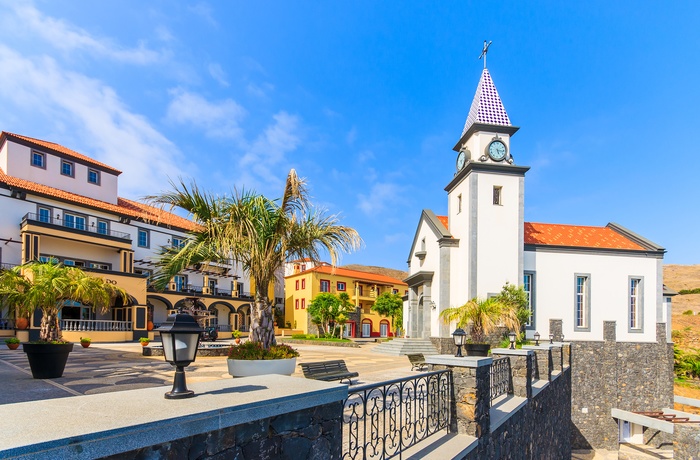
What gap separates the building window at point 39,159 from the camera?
28.3m

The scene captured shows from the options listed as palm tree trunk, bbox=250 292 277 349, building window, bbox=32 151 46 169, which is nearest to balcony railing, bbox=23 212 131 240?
building window, bbox=32 151 46 169

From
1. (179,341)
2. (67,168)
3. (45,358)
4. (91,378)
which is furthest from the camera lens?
(67,168)

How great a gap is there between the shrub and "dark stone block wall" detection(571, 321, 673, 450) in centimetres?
1893

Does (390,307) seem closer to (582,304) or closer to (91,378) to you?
(582,304)

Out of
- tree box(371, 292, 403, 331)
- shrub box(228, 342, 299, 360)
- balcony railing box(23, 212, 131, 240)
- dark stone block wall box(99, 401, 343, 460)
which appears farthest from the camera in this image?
tree box(371, 292, 403, 331)

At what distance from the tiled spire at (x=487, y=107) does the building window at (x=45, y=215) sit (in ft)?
91.3

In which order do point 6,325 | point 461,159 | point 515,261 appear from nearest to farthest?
point 515,261, point 6,325, point 461,159

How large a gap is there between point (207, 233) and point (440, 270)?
1669 centimetres

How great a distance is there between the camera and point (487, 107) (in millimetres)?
24172

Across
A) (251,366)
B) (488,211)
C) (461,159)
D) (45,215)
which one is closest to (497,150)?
(461,159)

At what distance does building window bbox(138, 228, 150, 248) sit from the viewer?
112 feet

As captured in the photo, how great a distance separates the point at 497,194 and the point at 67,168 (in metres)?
30.2

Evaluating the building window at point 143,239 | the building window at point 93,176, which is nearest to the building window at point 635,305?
the building window at point 143,239

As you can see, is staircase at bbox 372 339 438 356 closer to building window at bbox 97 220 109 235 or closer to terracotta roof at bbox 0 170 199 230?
terracotta roof at bbox 0 170 199 230
